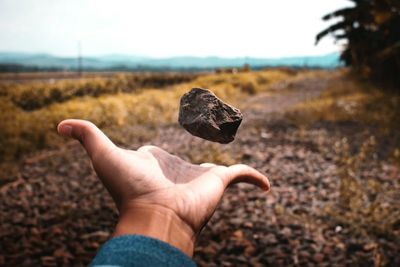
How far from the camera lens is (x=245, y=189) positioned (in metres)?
5.65

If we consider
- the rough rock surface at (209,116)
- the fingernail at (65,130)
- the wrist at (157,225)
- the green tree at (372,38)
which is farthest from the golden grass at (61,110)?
the green tree at (372,38)

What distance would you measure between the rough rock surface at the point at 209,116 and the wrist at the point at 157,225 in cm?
91

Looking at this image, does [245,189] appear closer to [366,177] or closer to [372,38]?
[366,177]

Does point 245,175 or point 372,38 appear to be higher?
point 372,38

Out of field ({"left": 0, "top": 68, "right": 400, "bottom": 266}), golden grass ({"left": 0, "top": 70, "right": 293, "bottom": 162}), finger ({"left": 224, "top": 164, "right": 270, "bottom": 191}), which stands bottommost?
field ({"left": 0, "top": 68, "right": 400, "bottom": 266})

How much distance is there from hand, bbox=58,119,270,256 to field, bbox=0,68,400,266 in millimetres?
2200

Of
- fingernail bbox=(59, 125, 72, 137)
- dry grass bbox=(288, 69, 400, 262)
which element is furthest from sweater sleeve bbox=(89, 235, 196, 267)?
dry grass bbox=(288, 69, 400, 262)

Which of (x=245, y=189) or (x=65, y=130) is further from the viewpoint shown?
(x=245, y=189)

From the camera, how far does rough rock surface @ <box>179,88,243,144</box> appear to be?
2326 mm

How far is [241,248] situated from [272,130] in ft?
19.9

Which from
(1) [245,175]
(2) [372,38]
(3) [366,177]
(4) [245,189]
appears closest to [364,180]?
(3) [366,177]

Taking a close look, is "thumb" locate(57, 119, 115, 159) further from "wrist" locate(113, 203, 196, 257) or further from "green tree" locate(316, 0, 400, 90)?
"green tree" locate(316, 0, 400, 90)

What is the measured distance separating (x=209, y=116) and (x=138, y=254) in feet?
4.07

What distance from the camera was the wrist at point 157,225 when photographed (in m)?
1.36
